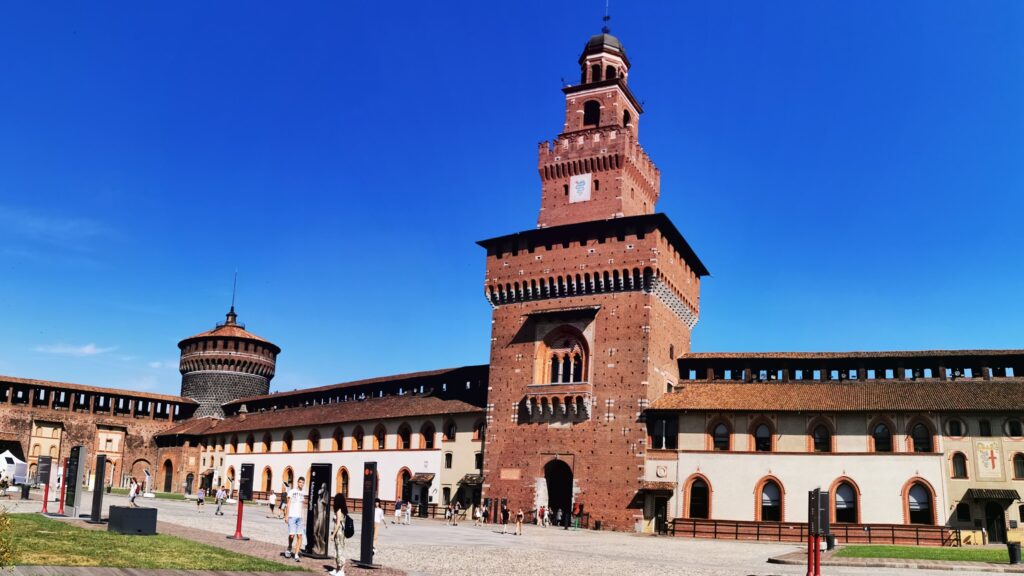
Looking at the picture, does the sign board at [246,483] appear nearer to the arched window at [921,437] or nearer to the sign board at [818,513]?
the sign board at [818,513]

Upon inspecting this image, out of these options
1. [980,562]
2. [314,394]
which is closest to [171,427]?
[314,394]

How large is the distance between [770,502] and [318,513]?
95.2ft

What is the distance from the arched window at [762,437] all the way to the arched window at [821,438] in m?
2.15

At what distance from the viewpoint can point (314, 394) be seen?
74.9m

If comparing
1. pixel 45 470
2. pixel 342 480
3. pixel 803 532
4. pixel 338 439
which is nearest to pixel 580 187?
pixel 803 532

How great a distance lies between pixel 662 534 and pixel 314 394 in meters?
37.5

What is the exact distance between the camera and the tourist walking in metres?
19.3

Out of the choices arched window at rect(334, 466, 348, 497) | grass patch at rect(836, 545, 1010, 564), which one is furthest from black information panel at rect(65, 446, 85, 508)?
arched window at rect(334, 466, 348, 497)

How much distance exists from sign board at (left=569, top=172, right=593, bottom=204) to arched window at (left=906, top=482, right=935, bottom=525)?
963 inches

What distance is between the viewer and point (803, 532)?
43375 millimetres

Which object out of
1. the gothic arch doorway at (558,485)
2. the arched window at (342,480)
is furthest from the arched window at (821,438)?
the arched window at (342,480)

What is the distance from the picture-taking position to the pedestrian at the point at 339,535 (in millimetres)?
19328

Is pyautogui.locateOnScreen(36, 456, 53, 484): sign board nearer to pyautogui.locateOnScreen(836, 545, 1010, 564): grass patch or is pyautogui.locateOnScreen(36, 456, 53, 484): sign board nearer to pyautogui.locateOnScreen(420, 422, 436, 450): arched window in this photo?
pyautogui.locateOnScreen(420, 422, 436, 450): arched window

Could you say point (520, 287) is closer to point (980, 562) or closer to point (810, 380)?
point (810, 380)
